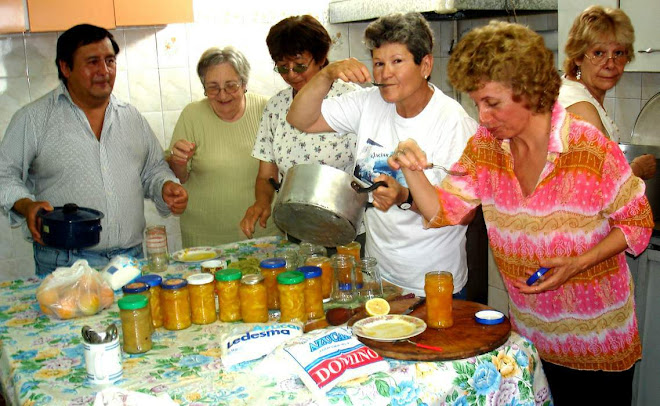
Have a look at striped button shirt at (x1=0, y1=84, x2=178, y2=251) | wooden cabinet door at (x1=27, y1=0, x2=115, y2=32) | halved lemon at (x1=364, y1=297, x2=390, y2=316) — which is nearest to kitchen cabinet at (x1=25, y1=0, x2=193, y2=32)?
wooden cabinet door at (x1=27, y1=0, x2=115, y2=32)

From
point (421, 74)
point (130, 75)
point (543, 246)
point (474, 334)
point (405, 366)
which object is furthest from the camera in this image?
point (130, 75)

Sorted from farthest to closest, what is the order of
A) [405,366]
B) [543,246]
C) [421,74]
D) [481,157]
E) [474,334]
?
1. [421,74]
2. [481,157]
3. [543,246]
4. [474,334]
5. [405,366]

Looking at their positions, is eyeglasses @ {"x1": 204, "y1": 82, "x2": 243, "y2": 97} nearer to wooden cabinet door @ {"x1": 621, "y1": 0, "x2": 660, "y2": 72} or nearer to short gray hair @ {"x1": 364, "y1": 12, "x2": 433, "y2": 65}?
short gray hair @ {"x1": 364, "y1": 12, "x2": 433, "y2": 65}

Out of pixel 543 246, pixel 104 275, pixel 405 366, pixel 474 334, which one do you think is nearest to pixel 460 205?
pixel 543 246

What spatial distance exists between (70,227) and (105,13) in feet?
4.78

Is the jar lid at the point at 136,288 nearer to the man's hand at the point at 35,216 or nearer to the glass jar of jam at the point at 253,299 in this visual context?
the glass jar of jam at the point at 253,299

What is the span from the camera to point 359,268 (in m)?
1.87

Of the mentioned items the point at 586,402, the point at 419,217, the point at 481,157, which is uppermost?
the point at 481,157

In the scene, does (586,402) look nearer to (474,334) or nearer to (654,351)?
(474,334)

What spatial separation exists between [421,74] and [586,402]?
1.04m

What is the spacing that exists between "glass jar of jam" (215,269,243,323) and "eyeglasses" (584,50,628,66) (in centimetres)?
149

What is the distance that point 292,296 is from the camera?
167 centimetres

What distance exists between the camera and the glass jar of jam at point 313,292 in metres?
1.71

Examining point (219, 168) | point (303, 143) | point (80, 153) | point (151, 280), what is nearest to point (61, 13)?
point (80, 153)
